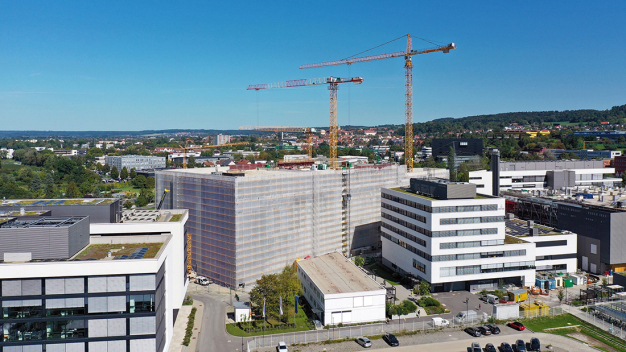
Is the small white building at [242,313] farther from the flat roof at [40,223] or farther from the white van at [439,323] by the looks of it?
the white van at [439,323]

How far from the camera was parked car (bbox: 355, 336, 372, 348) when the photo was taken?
138ft

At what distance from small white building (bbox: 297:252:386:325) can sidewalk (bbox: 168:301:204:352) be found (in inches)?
473

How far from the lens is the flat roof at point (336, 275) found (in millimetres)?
48562

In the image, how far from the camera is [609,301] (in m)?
52.5

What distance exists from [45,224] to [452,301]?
42.1 metres

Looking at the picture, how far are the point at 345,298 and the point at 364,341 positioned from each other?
17.3ft

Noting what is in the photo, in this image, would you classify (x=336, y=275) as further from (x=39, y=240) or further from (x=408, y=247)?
(x=39, y=240)

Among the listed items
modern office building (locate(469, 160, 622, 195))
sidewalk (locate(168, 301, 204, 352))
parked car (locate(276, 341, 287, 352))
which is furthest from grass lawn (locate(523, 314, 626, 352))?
modern office building (locate(469, 160, 622, 195))

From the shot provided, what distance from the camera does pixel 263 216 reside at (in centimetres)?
6025

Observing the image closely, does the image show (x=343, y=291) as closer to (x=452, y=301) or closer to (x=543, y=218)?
(x=452, y=301)

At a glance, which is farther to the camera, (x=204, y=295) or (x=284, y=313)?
(x=204, y=295)

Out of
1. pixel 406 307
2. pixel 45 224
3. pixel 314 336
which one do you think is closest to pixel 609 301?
pixel 406 307

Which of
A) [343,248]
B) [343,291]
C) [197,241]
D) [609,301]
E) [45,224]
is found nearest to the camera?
[45,224]

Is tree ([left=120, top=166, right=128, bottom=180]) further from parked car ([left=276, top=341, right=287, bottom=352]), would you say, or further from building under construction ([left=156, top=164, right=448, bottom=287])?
parked car ([left=276, top=341, right=287, bottom=352])
